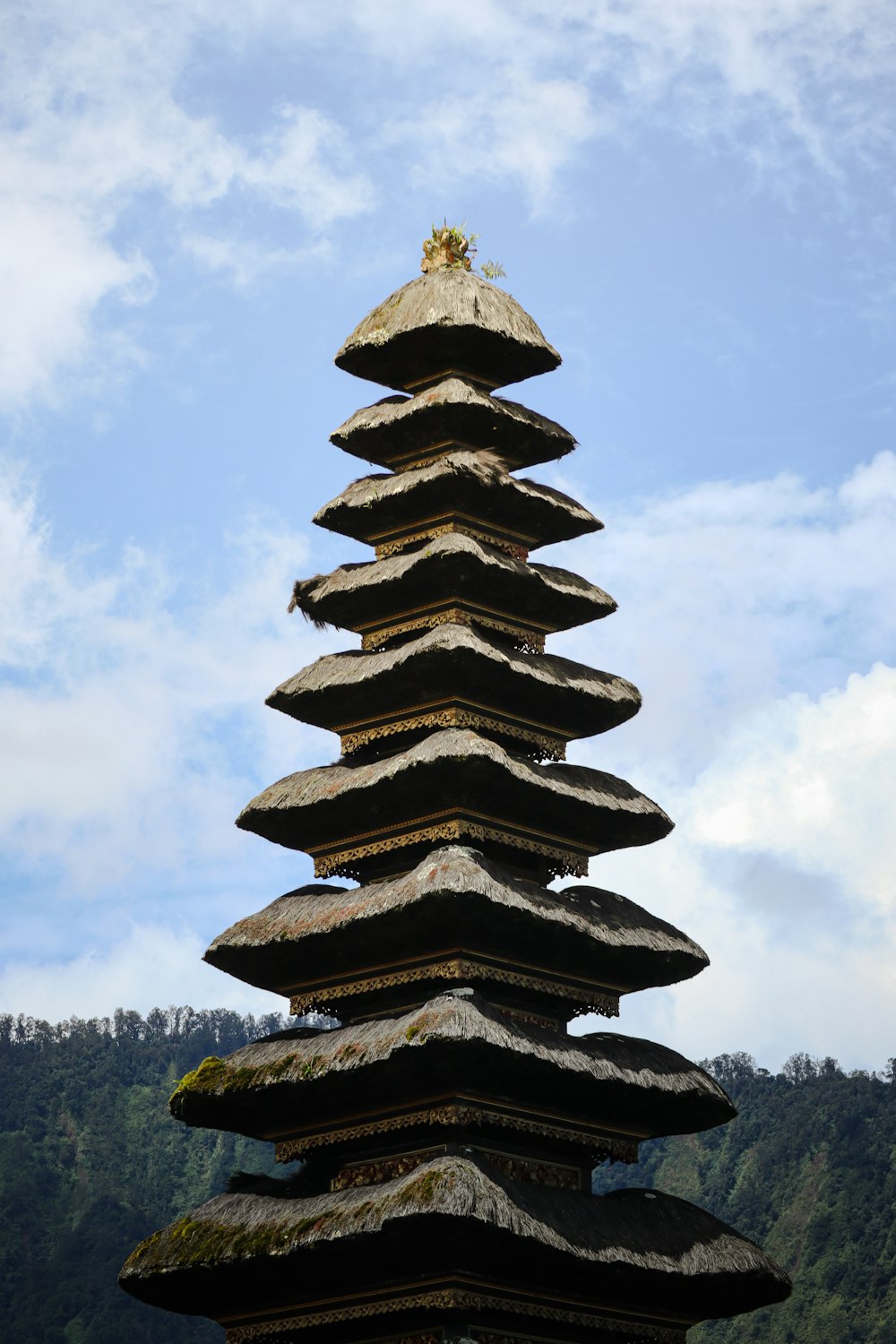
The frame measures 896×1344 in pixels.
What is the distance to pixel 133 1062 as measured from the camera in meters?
143

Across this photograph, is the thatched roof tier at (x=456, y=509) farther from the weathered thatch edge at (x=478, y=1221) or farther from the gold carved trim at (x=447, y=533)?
the weathered thatch edge at (x=478, y=1221)

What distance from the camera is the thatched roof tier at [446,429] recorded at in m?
34.2

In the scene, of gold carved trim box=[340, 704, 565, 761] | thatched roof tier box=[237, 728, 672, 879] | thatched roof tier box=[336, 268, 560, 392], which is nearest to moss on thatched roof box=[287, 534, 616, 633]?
gold carved trim box=[340, 704, 565, 761]

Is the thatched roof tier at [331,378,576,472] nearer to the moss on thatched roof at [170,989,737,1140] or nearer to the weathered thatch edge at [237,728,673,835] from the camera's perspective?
the weathered thatch edge at [237,728,673,835]

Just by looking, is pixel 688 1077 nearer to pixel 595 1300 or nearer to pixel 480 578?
pixel 595 1300

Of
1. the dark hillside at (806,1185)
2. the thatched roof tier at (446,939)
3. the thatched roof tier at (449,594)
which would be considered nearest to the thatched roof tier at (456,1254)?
the thatched roof tier at (446,939)

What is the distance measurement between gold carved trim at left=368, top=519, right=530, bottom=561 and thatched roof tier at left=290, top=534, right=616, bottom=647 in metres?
0.27

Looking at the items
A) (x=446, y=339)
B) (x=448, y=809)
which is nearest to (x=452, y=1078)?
(x=448, y=809)

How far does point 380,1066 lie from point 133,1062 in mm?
119334

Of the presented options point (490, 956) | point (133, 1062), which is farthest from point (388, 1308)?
point (133, 1062)

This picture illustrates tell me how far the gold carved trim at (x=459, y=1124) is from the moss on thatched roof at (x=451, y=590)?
8891 mm

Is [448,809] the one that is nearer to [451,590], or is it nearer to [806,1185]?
[451,590]

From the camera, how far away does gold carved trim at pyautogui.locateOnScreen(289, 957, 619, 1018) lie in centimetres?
2958

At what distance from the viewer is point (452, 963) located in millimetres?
29484
